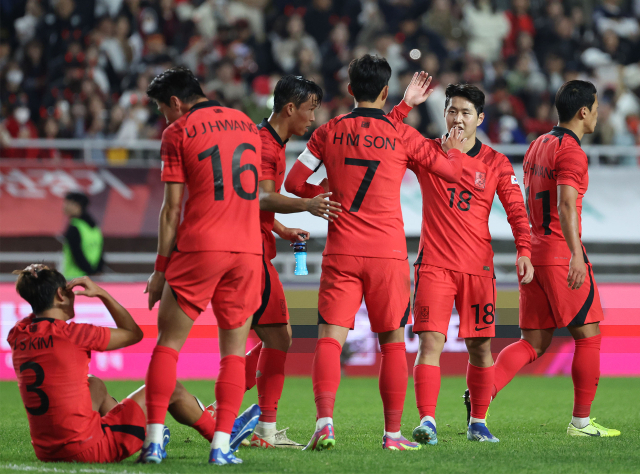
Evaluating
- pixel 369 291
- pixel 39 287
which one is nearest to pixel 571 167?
pixel 369 291

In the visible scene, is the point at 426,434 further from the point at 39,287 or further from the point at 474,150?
the point at 39,287

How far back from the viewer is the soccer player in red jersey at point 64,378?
4.16 meters

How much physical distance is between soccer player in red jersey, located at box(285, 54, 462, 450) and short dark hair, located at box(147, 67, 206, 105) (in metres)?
0.84

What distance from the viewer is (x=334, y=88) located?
557 inches

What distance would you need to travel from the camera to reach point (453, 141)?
521cm

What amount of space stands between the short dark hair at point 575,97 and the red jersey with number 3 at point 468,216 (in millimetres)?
856

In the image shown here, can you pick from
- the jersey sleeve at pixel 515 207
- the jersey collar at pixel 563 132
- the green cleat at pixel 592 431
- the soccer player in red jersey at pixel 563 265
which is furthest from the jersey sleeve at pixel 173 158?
the green cleat at pixel 592 431

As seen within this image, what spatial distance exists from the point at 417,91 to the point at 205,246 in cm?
179

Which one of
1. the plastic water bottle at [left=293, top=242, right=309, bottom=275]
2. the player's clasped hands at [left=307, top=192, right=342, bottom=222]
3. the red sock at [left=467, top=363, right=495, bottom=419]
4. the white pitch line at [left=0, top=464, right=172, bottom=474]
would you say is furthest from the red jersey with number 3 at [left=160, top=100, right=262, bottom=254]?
the red sock at [left=467, top=363, right=495, bottom=419]

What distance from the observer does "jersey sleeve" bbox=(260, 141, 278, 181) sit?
512 centimetres

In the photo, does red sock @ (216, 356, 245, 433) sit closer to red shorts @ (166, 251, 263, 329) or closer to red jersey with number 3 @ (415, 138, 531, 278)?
red shorts @ (166, 251, 263, 329)

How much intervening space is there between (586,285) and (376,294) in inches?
69.6

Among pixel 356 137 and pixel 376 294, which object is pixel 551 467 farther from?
pixel 356 137

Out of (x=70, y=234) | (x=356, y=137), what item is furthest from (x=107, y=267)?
(x=356, y=137)
